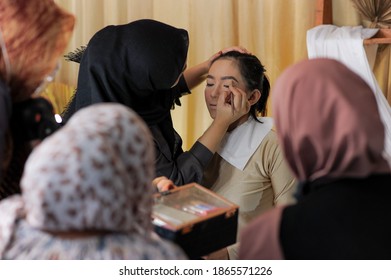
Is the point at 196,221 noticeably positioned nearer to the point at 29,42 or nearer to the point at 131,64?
the point at 29,42

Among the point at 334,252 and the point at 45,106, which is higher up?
the point at 45,106

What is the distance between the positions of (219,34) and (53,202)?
1.47m

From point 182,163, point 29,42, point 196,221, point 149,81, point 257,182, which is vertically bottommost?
point 257,182

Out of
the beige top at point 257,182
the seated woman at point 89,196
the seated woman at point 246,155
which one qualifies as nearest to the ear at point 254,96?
the seated woman at point 246,155

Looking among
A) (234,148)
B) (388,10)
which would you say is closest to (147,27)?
(234,148)

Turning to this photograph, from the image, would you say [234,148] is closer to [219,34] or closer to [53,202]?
[219,34]

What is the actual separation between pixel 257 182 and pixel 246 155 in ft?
0.29

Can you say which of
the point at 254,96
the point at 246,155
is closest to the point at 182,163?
the point at 246,155

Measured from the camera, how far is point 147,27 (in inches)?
61.5

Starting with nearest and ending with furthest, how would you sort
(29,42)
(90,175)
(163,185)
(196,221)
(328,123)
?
(90,175) < (328,123) < (196,221) < (29,42) < (163,185)

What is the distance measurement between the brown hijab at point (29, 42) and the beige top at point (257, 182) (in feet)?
2.28

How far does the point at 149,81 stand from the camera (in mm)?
1519

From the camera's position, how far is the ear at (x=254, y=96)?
5.73 ft

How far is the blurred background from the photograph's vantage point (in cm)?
196
